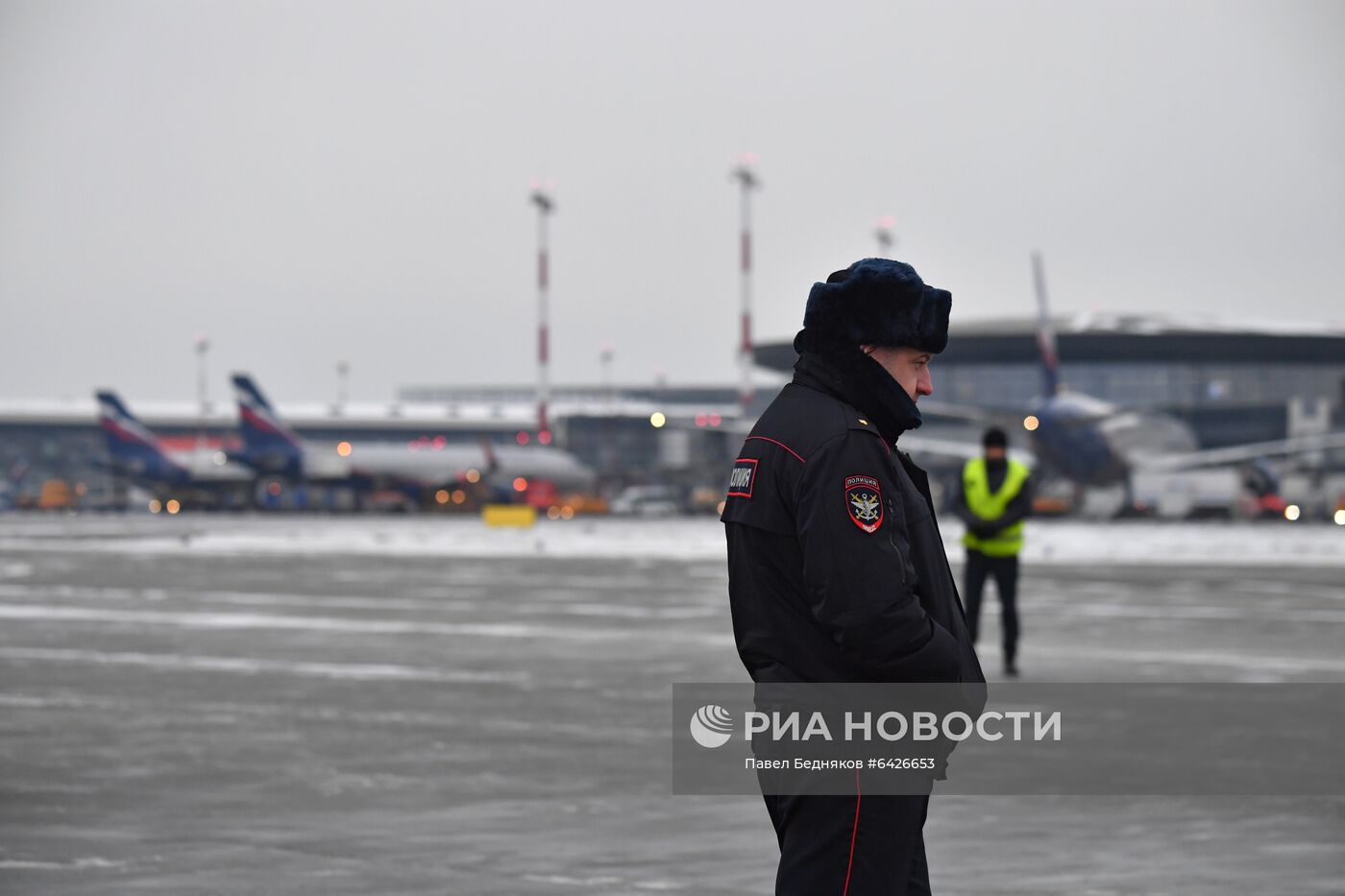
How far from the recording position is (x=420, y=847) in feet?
23.3

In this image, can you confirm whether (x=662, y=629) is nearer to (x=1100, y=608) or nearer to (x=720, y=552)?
(x=1100, y=608)

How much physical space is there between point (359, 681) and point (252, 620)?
6.08 m

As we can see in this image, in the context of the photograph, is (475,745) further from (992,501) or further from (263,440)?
(263,440)

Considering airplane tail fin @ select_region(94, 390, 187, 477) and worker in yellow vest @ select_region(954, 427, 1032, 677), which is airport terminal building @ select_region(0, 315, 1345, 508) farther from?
worker in yellow vest @ select_region(954, 427, 1032, 677)

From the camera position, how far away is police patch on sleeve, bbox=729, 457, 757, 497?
11.9 feet

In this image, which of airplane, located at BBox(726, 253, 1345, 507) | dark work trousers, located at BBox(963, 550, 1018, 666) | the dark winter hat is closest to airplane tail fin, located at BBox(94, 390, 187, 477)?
airplane, located at BBox(726, 253, 1345, 507)

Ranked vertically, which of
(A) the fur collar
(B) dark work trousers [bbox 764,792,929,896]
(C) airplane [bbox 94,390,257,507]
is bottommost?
(C) airplane [bbox 94,390,257,507]

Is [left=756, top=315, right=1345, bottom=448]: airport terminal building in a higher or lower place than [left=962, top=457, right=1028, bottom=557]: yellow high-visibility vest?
higher

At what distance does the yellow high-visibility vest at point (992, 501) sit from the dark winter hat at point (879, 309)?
979cm

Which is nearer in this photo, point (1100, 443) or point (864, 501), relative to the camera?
point (864, 501)

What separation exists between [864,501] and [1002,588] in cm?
1009

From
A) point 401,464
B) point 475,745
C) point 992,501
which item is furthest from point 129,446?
point 475,745

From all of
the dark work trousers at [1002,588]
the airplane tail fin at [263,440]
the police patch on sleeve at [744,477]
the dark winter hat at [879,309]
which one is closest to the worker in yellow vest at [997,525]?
the dark work trousers at [1002,588]

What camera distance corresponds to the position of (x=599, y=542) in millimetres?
44281
